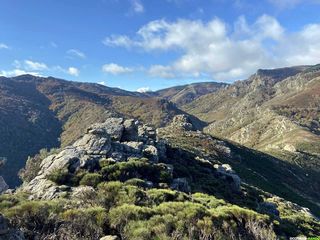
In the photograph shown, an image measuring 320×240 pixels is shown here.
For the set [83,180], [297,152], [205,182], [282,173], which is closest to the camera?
[83,180]

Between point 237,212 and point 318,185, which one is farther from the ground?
point 237,212

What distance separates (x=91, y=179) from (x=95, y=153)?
838 cm

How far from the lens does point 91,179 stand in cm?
3659

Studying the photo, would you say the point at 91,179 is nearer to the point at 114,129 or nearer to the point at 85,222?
the point at 85,222

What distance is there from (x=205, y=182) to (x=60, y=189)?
865 inches

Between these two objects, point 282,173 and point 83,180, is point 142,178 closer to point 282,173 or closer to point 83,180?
point 83,180

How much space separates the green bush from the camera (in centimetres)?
3628

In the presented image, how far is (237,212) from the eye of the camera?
31.3 meters

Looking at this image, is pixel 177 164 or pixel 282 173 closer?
pixel 177 164

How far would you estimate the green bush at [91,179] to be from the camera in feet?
119

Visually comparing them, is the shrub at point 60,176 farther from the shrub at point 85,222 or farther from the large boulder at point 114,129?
the large boulder at point 114,129

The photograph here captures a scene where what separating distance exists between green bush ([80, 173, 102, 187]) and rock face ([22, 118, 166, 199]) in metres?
2.09

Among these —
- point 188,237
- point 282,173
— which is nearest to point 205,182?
point 188,237

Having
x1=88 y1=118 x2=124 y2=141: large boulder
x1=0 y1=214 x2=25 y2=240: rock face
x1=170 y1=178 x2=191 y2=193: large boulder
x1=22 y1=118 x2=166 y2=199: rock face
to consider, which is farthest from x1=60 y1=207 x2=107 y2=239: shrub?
x1=88 y1=118 x2=124 y2=141: large boulder
